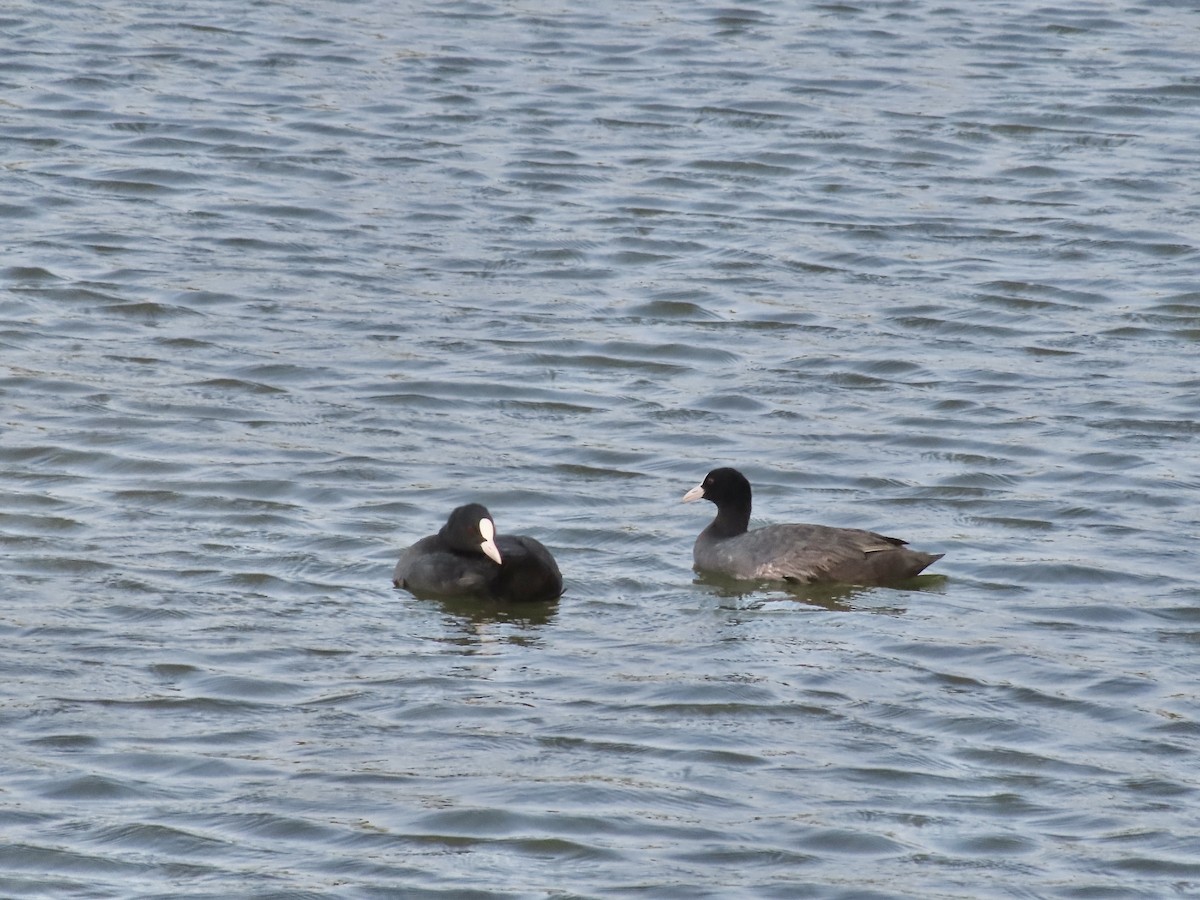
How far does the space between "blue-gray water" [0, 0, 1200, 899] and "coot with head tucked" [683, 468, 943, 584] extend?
0.15 metres

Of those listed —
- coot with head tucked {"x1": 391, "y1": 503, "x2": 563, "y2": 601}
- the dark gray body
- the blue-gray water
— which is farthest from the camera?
the dark gray body

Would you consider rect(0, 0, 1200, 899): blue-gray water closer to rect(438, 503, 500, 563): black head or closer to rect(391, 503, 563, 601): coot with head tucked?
rect(391, 503, 563, 601): coot with head tucked

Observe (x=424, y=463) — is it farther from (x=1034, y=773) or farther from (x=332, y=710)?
(x=1034, y=773)

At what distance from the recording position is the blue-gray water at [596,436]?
28.5 feet

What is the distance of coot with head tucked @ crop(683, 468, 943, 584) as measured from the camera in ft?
38.1

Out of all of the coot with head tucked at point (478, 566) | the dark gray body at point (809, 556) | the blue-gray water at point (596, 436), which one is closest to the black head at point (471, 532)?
the coot with head tucked at point (478, 566)

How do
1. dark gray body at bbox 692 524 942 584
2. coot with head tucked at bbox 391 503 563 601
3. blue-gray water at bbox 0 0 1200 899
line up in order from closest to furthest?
blue-gray water at bbox 0 0 1200 899 < coot with head tucked at bbox 391 503 563 601 < dark gray body at bbox 692 524 942 584

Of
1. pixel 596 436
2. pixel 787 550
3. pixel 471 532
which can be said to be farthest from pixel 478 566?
pixel 596 436

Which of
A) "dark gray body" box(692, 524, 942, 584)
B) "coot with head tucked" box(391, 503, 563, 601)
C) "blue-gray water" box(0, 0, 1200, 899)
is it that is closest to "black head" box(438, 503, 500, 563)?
"coot with head tucked" box(391, 503, 563, 601)

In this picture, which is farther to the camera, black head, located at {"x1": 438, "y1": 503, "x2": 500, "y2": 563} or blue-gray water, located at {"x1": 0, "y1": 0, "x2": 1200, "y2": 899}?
black head, located at {"x1": 438, "y1": 503, "x2": 500, "y2": 563}

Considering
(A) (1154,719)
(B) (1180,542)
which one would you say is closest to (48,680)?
(A) (1154,719)

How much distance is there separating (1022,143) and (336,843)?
45.6ft

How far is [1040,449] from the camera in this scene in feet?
45.1

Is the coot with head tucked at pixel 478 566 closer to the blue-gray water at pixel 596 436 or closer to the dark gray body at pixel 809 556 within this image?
the blue-gray water at pixel 596 436
